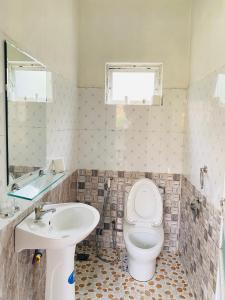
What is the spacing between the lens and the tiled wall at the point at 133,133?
100 inches

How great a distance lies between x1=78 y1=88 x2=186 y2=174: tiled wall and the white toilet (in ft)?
0.90

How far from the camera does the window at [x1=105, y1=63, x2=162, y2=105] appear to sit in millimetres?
2631

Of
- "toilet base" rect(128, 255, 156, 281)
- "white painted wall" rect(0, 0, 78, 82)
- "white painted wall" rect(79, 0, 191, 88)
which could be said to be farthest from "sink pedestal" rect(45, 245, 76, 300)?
"white painted wall" rect(79, 0, 191, 88)

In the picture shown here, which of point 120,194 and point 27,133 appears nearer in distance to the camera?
point 27,133

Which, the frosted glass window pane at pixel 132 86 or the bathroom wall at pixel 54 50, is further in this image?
the frosted glass window pane at pixel 132 86

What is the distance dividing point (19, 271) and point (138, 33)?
2376 millimetres

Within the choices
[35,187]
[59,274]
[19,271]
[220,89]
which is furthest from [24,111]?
[220,89]

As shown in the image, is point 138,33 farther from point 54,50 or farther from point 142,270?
point 142,270

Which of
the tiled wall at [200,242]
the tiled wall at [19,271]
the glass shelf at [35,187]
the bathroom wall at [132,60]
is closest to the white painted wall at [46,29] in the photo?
the bathroom wall at [132,60]

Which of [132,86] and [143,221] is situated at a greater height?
[132,86]

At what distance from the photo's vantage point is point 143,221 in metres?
2.42

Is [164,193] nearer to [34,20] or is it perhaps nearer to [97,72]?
[97,72]

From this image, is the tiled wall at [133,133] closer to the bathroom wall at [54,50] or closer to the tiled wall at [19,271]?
the bathroom wall at [54,50]

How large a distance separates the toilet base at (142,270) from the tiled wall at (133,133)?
3.07 ft
